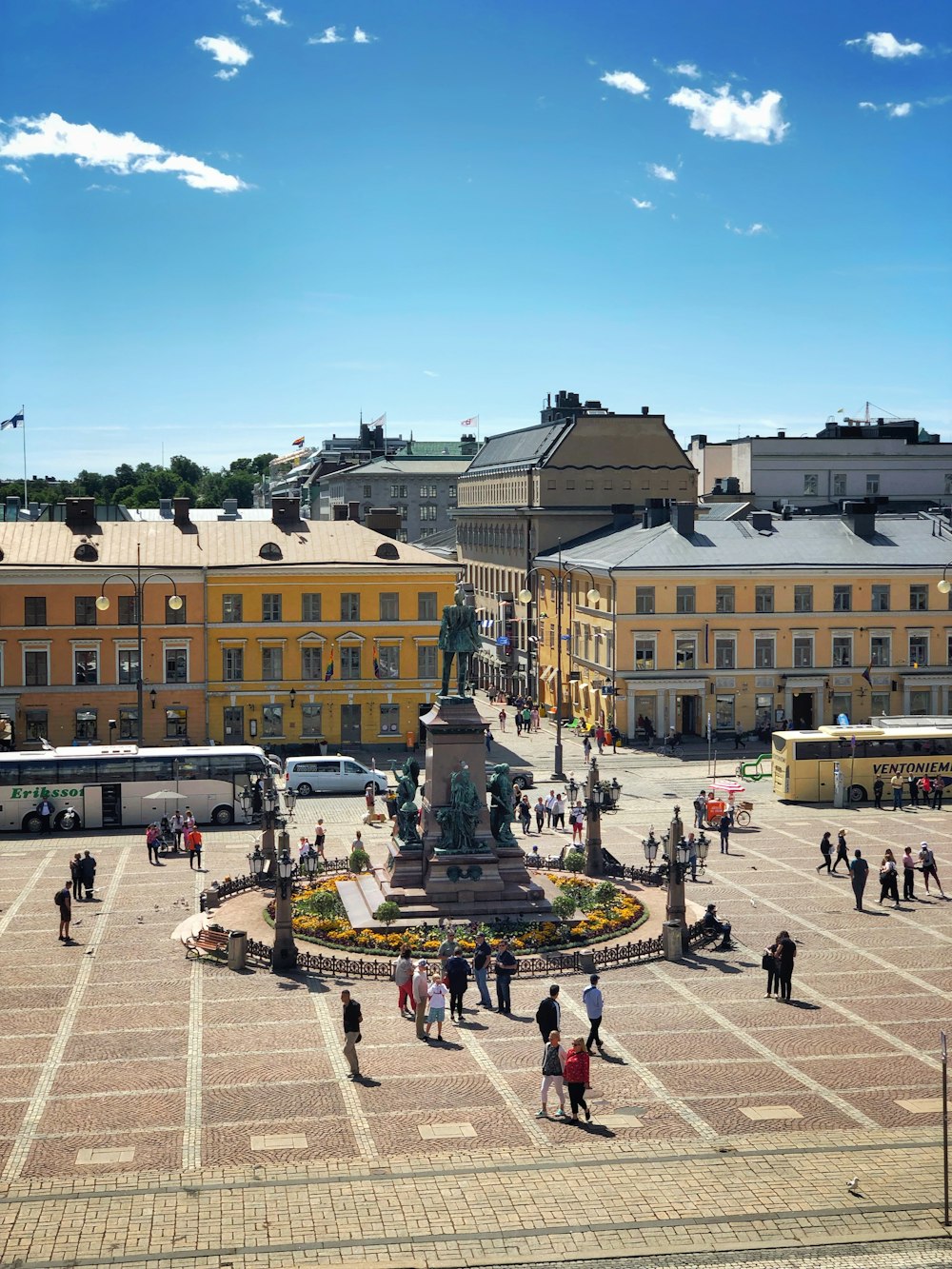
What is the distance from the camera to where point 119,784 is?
51.9 metres

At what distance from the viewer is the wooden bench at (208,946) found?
34.2 m

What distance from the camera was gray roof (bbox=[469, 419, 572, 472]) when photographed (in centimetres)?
9925

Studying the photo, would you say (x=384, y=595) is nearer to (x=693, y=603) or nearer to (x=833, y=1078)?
(x=693, y=603)

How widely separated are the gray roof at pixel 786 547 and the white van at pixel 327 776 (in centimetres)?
2111

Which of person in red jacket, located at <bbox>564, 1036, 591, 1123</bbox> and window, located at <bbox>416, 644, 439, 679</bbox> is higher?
window, located at <bbox>416, 644, 439, 679</bbox>

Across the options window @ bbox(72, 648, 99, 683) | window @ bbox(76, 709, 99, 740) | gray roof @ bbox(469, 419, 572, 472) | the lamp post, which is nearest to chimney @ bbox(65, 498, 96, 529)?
the lamp post

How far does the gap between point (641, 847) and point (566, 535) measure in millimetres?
49691

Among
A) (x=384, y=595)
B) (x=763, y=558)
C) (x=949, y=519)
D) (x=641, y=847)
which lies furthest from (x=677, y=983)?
(x=949, y=519)

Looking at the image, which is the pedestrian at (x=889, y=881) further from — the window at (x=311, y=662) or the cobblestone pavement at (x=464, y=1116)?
the window at (x=311, y=662)

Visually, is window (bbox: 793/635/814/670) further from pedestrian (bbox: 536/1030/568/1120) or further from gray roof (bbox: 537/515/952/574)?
pedestrian (bbox: 536/1030/568/1120)

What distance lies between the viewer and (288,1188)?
2127cm

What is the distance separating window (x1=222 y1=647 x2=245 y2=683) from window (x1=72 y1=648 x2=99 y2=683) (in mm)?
5722

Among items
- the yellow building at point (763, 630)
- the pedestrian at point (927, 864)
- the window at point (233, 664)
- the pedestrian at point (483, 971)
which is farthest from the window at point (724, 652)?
the pedestrian at point (483, 971)

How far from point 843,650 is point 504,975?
51.1 meters
